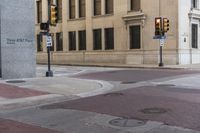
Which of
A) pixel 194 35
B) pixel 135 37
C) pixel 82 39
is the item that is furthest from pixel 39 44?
pixel 194 35

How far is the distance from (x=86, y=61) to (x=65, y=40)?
4.67 metres

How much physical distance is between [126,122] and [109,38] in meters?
34.5

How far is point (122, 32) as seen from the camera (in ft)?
138

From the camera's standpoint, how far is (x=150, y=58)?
39406 millimetres

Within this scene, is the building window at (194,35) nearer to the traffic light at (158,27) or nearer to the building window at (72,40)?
the traffic light at (158,27)

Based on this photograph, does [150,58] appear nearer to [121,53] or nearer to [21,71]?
[121,53]

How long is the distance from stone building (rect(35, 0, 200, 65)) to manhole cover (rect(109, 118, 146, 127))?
92.4ft

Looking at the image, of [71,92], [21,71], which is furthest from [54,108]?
[21,71]

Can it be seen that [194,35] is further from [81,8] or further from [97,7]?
[81,8]

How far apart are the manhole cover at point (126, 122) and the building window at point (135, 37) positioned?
3116 centimetres

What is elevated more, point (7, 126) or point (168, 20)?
point (168, 20)

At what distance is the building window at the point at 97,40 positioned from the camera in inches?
1769

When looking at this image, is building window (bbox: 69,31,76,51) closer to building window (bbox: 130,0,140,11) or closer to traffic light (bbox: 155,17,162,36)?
building window (bbox: 130,0,140,11)

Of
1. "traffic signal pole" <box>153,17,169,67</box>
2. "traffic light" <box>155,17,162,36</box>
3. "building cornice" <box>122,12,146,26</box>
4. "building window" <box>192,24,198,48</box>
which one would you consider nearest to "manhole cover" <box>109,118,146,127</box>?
"traffic signal pole" <box>153,17,169,67</box>
